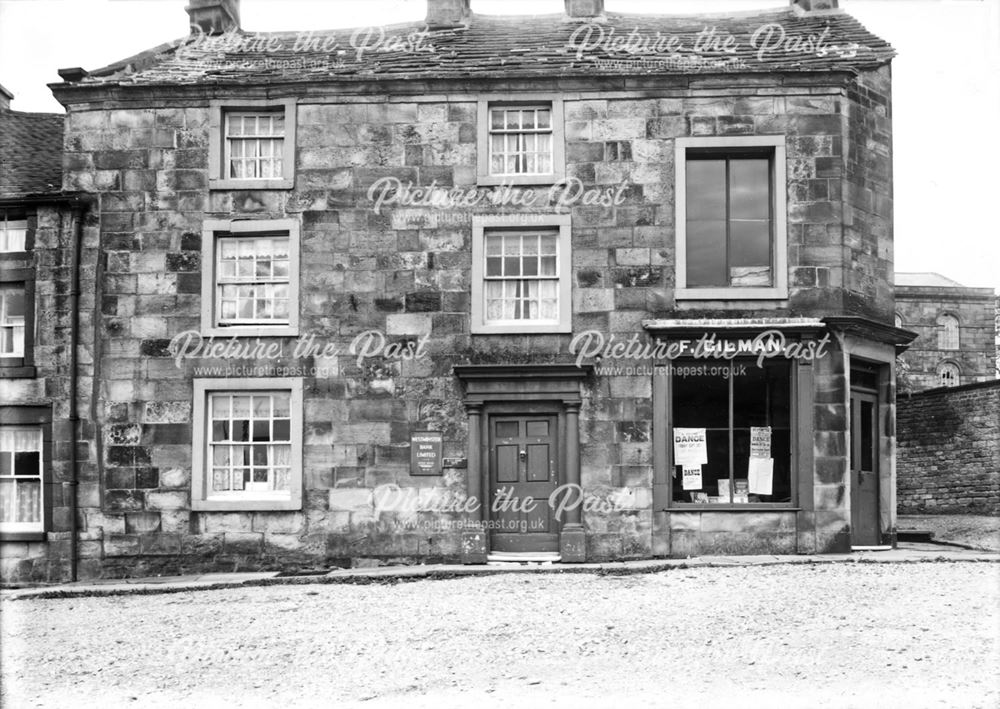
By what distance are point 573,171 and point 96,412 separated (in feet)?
26.7

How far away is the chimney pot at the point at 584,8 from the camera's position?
20578 millimetres

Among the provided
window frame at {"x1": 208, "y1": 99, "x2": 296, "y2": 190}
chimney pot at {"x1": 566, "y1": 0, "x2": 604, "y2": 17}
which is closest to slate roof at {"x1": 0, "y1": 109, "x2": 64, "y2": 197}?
window frame at {"x1": 208, "y1": 99, "x2": 296, "y2": 190}

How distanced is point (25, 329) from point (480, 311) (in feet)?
23.1

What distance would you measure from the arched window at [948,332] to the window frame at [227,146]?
126ft

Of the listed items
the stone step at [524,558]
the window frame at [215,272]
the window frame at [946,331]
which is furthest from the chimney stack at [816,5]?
the window frame at [946,331]

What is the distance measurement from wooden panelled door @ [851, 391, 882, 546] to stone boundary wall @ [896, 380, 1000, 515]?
30.9ft

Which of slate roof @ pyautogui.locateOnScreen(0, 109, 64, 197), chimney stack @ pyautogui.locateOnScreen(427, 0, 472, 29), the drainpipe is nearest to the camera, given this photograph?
the drainpipe

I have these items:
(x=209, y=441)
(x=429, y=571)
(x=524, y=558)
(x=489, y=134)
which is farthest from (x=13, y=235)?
(x=524, y=558)

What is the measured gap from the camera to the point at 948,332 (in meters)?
49.9

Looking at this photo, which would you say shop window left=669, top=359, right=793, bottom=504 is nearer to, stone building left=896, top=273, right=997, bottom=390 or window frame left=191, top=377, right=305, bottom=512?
window frame left=191, top=377, right=305, bottom=512

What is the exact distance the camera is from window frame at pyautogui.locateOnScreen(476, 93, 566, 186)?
17.7 metres

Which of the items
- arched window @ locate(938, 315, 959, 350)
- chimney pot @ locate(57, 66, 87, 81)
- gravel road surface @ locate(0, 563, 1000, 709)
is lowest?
gravel road surface @ locate(0, 563, 1000, 709)

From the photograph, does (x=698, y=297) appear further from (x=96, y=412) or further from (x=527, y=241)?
(x=96, y=412)

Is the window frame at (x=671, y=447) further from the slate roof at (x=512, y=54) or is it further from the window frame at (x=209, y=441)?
the window frame at (x=209, y=441)
